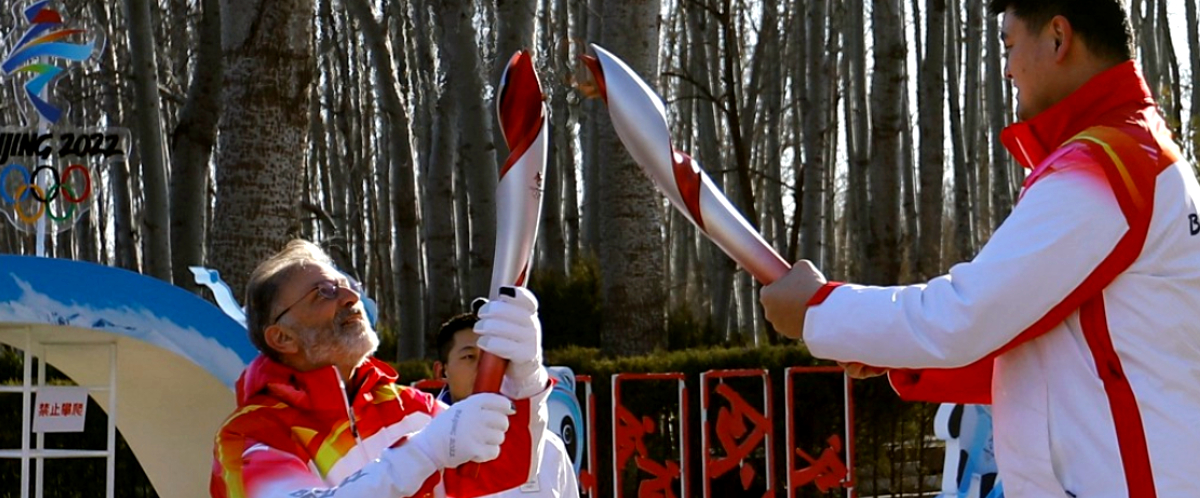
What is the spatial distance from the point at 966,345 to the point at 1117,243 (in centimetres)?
30

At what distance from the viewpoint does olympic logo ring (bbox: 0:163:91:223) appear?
7902 mm

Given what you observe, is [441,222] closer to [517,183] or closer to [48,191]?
[48,191]

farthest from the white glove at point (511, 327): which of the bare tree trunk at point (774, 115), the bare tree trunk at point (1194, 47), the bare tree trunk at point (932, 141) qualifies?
the bare tree trunk at point (1194, 47)

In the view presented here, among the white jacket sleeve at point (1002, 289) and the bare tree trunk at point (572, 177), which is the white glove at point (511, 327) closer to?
the white jacket sleeve at point (1002, 289)

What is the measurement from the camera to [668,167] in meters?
2.85

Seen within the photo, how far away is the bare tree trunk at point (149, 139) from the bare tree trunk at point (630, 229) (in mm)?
5093

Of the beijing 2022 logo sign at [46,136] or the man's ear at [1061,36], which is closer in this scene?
the man's ear at [1061,36]

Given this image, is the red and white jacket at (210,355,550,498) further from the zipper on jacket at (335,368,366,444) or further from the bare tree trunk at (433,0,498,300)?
the bare tree trunk at (433,0,498,300)

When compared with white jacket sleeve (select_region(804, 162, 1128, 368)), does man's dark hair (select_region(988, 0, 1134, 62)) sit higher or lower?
higher

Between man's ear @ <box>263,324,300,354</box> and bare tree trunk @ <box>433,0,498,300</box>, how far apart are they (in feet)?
34.7

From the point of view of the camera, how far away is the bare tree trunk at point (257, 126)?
25.2ft

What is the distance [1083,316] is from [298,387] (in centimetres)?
159

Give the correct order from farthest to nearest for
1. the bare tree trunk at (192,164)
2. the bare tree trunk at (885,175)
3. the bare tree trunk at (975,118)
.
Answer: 1. the bare tree trunk at (975,118)
2. the bare tree trunk at (885,175)
3. the bare tree trunk at (192,164)

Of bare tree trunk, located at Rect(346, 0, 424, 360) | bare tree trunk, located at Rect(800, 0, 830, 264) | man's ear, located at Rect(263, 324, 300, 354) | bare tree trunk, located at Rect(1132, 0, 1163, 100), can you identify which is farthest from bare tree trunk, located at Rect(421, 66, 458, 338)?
bare tree trunk, located at Rect(1132, 0, 1163, 100)
